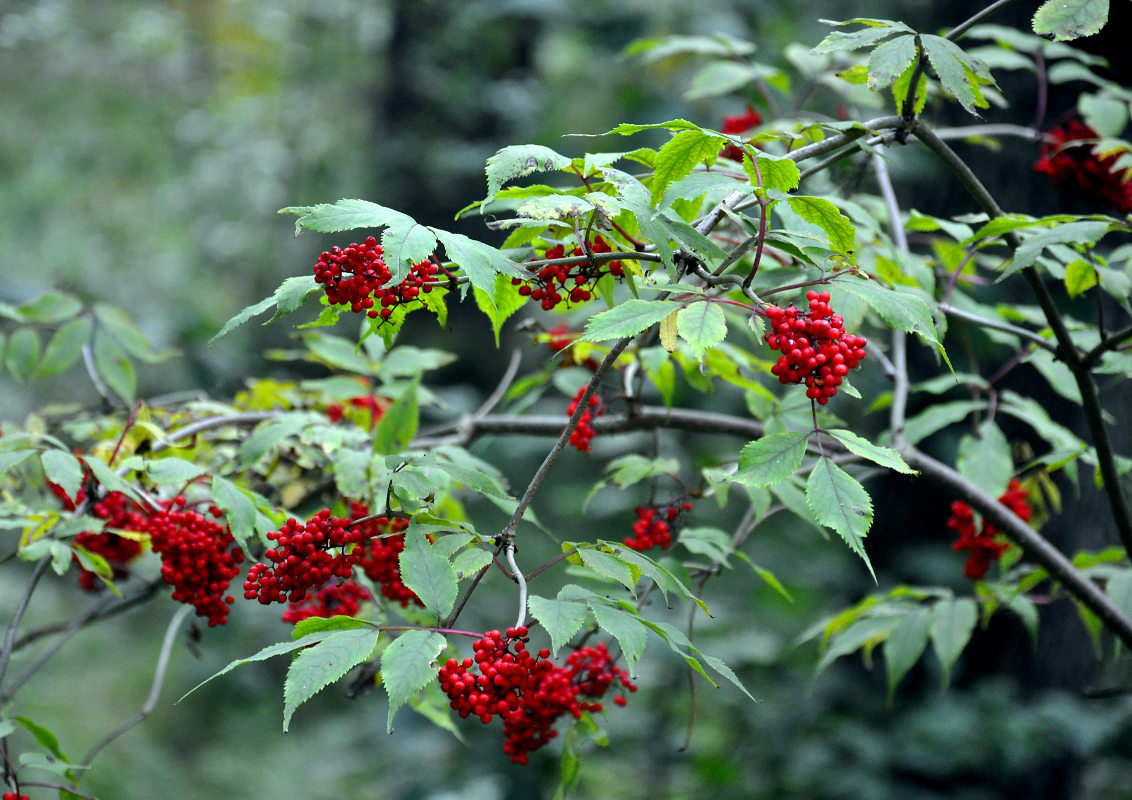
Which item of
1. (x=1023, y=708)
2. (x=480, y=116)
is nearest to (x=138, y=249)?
(x=480, y=116)

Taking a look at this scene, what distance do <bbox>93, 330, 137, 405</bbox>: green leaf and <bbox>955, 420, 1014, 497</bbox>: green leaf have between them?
1.57 meters

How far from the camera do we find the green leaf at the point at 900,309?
2.74 feet

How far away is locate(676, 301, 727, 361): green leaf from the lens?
2.59 ft

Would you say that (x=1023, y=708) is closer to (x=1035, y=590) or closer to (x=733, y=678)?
(x=1035, y=590)

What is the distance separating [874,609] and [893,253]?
0.64m

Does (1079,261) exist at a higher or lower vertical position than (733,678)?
higher

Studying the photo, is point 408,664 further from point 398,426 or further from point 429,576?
point 398,426

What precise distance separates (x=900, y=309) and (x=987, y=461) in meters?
0.78

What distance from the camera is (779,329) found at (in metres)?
0.82

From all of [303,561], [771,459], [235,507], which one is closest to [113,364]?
[235,507]

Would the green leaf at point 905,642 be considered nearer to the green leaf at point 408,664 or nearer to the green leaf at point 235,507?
the green leaf at point 408,664

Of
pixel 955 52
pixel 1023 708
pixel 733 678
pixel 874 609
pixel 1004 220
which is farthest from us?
pixel 1023 708

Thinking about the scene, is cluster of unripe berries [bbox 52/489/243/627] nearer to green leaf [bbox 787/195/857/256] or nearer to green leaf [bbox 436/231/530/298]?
green leaf [bbox 436/231/530/298]

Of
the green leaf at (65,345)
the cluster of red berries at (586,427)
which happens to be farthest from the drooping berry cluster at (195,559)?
the green leaf at (65,345)
